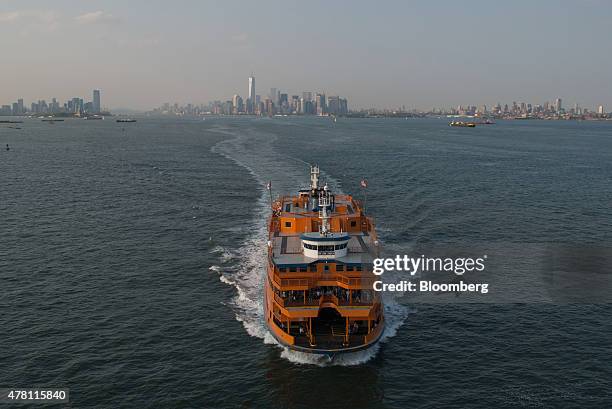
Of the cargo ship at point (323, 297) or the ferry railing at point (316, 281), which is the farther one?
the ferry railing at point (316, 281)

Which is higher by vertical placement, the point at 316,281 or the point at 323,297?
the point at 316,281

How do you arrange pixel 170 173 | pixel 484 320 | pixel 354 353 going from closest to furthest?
pixel 354 353
pixel 484 320
pixel 170 173

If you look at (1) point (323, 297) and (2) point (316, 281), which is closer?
(1) point (323, 297)

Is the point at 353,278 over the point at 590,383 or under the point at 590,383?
over

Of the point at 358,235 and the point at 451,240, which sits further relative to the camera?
the point at 451,240

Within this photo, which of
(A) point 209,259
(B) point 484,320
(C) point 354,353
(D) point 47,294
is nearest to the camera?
(C) point 354,353

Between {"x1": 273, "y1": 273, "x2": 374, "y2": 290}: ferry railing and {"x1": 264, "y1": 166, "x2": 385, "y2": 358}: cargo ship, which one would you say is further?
{"x1": 273, "y1": 273, "x2": 374, "y2": 290}: ferry railing

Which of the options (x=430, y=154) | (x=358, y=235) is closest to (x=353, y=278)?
(x=358, y=235)

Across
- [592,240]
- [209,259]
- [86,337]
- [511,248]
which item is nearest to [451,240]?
[511,248]

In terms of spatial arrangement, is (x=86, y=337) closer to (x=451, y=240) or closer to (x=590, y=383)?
(x=590, y=383)
